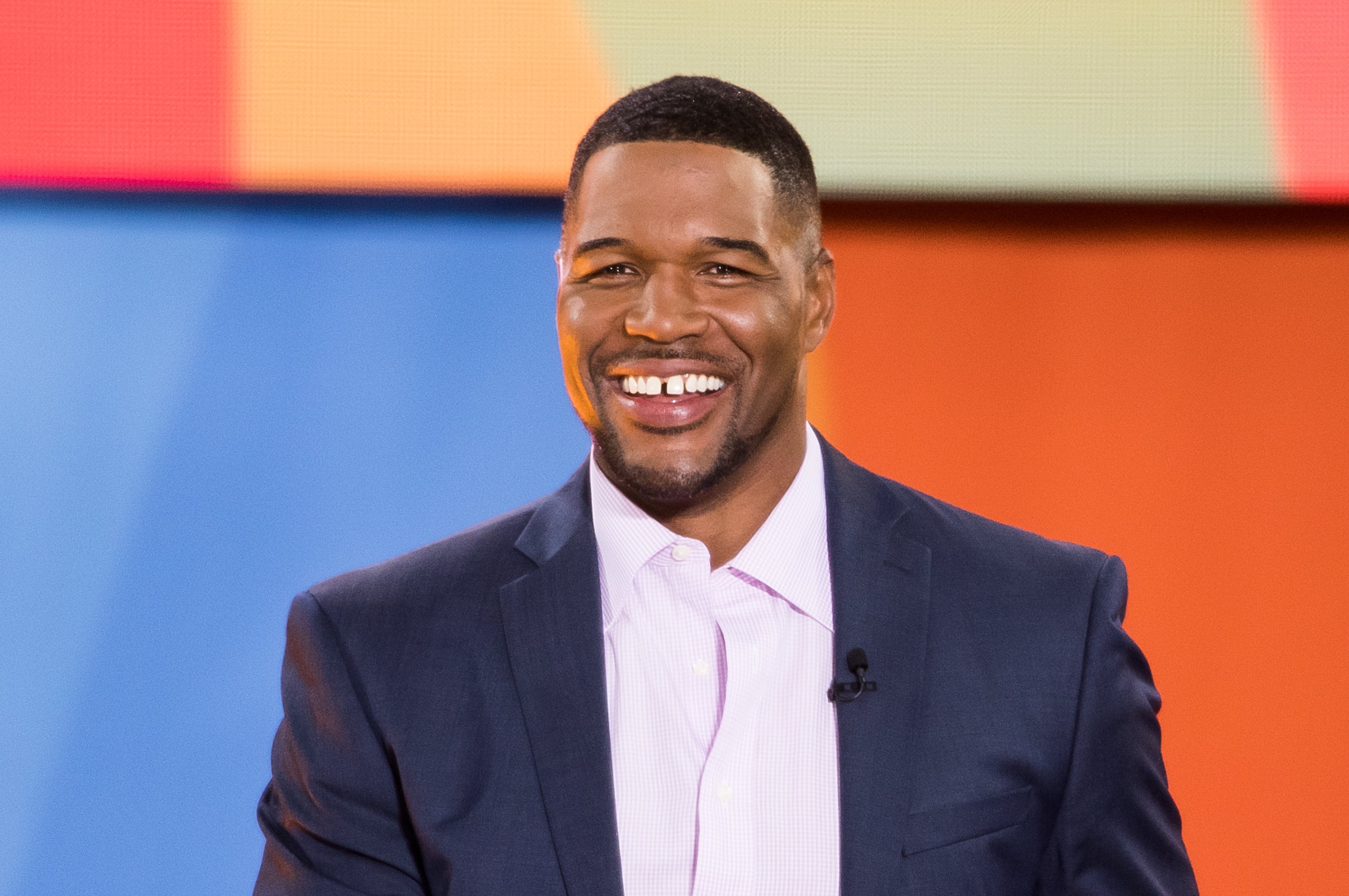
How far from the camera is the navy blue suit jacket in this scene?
5.27ft

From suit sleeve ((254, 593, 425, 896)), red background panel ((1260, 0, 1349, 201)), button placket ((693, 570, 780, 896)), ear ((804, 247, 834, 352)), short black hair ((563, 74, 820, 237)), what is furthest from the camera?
red background panel ((1260, 0, 1349, 201))

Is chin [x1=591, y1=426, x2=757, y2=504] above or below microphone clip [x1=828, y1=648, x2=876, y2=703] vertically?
above

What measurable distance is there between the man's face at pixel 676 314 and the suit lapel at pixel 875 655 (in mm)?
180

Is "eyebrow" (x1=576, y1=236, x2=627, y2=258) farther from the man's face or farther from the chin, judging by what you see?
the chin

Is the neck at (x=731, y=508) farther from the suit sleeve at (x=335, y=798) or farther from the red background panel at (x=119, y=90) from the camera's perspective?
the red background panel at (x=119, y=90)

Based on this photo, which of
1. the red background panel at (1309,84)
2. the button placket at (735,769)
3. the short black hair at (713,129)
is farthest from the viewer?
the red background panel at (1309,84)

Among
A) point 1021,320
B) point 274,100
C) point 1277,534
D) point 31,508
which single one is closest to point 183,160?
point 274,100

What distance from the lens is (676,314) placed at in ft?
5.67

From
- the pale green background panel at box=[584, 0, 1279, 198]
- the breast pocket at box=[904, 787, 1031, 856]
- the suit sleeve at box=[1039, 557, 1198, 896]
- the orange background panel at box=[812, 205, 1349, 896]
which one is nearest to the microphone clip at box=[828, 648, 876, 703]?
the breast pocket at box=[904, 787, 1031, 856]

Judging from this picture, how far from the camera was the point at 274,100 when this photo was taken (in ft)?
8.51

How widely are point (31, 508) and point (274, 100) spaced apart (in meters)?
0.95

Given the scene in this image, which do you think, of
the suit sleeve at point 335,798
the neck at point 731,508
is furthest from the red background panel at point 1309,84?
the suit sleeve at point 335,798

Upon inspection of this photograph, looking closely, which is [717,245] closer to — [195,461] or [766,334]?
[766,334]

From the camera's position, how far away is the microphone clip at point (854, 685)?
5.42 ft
